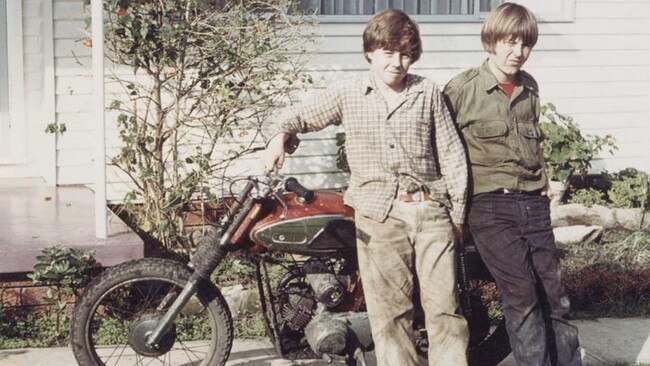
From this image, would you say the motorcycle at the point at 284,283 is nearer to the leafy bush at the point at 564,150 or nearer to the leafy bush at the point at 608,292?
the leafy bush at the point at 608,292

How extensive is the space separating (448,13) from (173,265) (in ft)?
16.1

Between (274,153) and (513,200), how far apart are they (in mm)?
1115

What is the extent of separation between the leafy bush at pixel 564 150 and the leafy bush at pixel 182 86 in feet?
7.93

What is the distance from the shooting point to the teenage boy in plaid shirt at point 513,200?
4707mm

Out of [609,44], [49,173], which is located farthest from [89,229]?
[609,44]

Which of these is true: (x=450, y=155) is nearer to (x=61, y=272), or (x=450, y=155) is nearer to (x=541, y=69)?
(x=61, y=272)

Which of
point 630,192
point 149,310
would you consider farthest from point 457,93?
point 630,192

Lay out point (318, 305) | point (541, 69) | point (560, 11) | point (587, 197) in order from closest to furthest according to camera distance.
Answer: point (318, 305) < point (587, 197) < point (541, 69) < point (560, 11)

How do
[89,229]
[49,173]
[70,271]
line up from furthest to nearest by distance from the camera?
[49,173] → [89,229] → [70,271]

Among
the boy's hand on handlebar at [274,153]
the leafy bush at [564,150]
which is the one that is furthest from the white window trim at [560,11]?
the boy's hand on handlebar at [274,153]

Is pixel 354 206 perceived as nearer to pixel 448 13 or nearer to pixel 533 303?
pixel 533 303

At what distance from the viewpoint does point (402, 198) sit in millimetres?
4602

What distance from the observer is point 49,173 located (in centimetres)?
779

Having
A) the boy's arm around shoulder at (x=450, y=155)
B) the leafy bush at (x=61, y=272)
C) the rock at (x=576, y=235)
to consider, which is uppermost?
the boy's arm around shoulder at (x=450, y=155)
